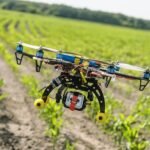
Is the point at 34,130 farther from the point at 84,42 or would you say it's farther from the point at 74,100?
the point at 84,42

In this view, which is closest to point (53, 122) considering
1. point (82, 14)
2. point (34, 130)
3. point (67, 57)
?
point (34, 130)

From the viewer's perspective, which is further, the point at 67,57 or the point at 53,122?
the point at 53,122

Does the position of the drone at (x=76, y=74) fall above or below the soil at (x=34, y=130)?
above

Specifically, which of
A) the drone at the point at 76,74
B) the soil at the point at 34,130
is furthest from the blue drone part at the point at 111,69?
the soil at the point at 34,130

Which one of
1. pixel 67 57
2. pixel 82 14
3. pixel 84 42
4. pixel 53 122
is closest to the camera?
pixel 67 57

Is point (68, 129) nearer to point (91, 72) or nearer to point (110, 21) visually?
point (91, 72)

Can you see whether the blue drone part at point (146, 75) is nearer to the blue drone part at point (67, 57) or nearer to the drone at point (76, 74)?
the drone at point (76, 74)

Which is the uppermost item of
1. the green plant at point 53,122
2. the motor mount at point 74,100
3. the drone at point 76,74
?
the drone at point 76,74
